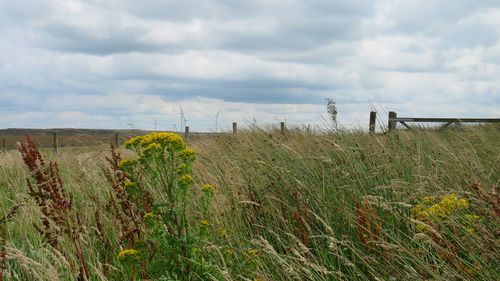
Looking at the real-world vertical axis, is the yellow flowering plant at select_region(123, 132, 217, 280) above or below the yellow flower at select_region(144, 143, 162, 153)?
below

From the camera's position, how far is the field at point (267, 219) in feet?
8.85

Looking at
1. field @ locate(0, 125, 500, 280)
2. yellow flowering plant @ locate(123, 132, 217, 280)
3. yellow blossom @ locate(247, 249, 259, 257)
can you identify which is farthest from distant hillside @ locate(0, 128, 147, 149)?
yellow blossom @ locate(247, 249, 259, 257)

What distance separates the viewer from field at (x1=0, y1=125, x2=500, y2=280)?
106 inches

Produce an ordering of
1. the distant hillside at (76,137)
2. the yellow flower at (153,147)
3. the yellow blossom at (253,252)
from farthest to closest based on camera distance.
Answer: the distant hillside at (76,137) → the yellow blossom at (253,252) → the yellow flower at (153,147)

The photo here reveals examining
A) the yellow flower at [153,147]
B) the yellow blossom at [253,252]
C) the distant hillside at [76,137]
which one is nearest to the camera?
the yellow flower at [153,147]

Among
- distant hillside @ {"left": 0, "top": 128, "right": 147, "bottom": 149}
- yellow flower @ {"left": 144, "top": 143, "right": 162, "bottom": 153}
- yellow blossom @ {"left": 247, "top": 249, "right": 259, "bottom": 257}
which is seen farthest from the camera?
distant hillside @ {"left": 0, "top": 128, "right": 147, "bottom": 149}

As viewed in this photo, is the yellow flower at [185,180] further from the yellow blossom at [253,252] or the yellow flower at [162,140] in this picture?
the yellow blossom at [253,252]

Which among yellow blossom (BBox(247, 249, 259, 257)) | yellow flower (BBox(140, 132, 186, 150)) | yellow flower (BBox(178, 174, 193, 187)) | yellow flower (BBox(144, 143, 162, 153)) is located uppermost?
yellow flower (BBox(140, 132, 186, 150))

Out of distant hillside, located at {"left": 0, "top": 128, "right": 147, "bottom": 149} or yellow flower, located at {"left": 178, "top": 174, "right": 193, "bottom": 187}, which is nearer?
yellow flower, located at {"left": 178, "top": 174, "right": 193, "bottom": 187}

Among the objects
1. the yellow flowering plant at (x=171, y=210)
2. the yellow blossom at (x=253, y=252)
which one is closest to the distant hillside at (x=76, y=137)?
the yellow flowering plant at (x=171, y=210)

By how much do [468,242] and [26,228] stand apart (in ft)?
12.1

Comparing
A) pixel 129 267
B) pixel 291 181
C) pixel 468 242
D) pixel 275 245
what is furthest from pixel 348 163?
pixel 129 267

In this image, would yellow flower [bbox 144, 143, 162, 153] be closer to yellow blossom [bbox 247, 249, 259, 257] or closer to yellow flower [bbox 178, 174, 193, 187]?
yellow flower [bbox 178, 174, 193, 187]

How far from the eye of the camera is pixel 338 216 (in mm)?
3932
